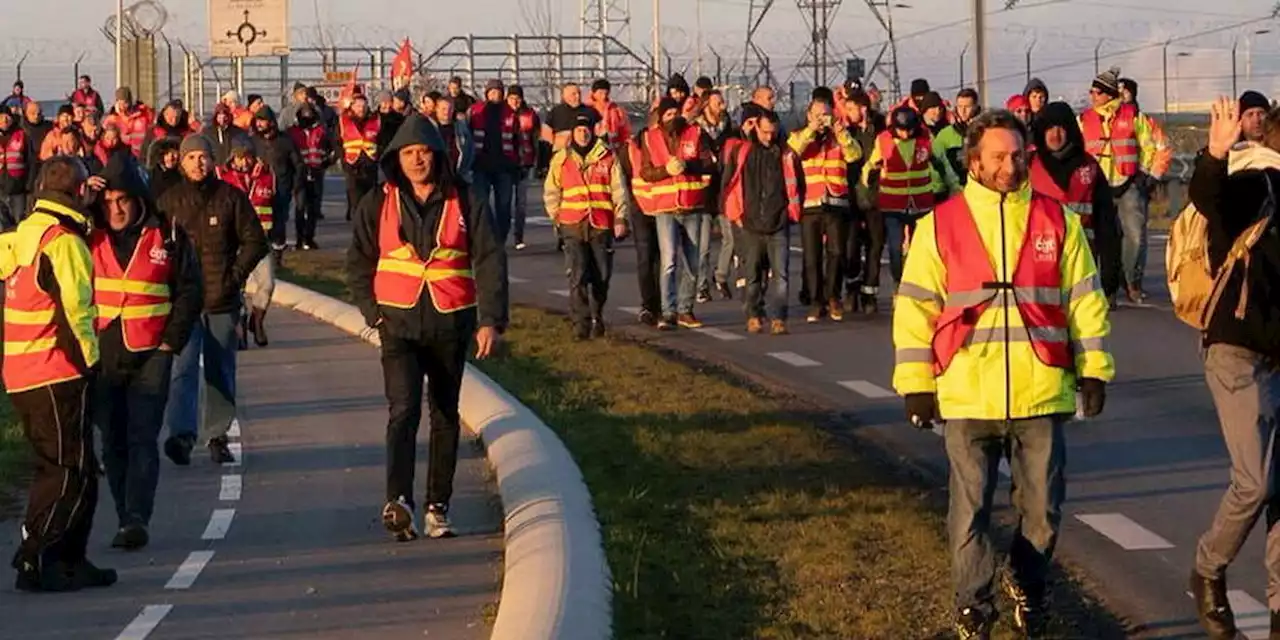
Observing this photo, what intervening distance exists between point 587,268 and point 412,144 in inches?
329

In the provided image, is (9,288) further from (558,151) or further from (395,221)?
(558,151)

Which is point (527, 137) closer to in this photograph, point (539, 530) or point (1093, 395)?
point (539, 530)

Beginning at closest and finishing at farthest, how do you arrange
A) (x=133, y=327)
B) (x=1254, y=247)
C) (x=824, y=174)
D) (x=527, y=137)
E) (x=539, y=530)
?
1. (x=1254, y=247)
2. (x=539, y=530)
3. (x=133, y=327)
4. (x=824, y=174)
5. (x=527, y=137)

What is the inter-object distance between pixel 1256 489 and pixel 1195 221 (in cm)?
94

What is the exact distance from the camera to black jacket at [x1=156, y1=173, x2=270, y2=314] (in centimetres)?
1355

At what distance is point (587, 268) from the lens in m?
19.1

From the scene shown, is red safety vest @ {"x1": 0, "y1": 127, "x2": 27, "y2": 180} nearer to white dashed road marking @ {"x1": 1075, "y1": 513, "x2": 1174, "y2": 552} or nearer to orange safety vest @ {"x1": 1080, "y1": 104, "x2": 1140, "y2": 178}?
orange safety vest @ {"x1": 1080, "y1": 104, "x2": 1140, "y2": 178}

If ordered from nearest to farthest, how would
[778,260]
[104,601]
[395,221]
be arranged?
1. [104,601]
2. [395,221]
3. [778,260]

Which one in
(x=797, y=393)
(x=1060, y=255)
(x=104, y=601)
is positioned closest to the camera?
(x=1060, y=255)

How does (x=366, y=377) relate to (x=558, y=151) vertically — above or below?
below

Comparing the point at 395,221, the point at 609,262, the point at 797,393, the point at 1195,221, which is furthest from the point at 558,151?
the point at 1195,221

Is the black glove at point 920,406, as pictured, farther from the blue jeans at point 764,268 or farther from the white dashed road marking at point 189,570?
the blue jeans at point 764,268

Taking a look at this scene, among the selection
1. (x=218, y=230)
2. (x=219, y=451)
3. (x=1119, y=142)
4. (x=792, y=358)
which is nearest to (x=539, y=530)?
(x=219, y=451)

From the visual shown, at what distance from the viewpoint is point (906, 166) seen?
1994 centimetres
